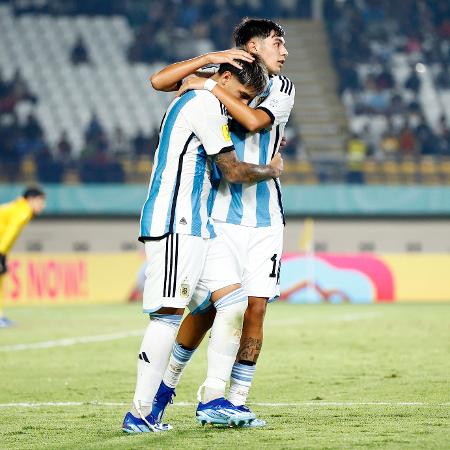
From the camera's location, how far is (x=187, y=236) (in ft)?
19.9

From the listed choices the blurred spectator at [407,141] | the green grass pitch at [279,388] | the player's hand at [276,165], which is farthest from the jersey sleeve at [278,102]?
the blurred spectator at [407,141]

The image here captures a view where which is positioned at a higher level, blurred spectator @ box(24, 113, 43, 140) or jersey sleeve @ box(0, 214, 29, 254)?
blurred spectator @ box(24, 113, 43, 140)

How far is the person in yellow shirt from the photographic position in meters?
15.8

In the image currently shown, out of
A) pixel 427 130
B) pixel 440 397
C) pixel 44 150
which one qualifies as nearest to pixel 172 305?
pixel 440 397

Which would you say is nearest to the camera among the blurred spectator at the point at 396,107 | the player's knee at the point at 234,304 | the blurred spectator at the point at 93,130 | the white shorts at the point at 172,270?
the white shorts at the point at 172,270

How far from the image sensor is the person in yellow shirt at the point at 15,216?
1581 centimetres

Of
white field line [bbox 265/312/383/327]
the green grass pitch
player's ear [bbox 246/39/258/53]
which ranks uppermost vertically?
player's ear [bbox 246/39/258/53]

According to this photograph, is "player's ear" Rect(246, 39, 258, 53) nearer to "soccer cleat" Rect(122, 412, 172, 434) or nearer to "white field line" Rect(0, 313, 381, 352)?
"soccer cleat" Rect(122, 412, 172, 434)

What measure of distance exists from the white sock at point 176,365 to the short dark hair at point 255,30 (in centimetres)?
176

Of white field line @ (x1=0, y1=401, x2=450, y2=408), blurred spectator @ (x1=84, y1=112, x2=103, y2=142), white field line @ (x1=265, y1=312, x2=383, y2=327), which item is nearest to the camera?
white field line @ (x1=0, y1=401, x2=450, y2=408)

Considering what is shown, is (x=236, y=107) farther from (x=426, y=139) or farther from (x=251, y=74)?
(x=426, y=139)

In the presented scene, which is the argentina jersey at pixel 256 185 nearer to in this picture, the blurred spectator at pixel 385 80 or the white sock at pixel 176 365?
the white sock at pixel 176 365

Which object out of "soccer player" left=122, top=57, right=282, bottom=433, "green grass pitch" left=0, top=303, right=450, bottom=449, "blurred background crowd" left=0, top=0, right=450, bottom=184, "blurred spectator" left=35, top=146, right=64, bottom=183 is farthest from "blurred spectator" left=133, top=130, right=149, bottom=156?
"soccer player" left=122, top=57, right=282, bottom=433

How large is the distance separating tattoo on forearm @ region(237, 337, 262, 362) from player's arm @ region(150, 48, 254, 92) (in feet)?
4.78
